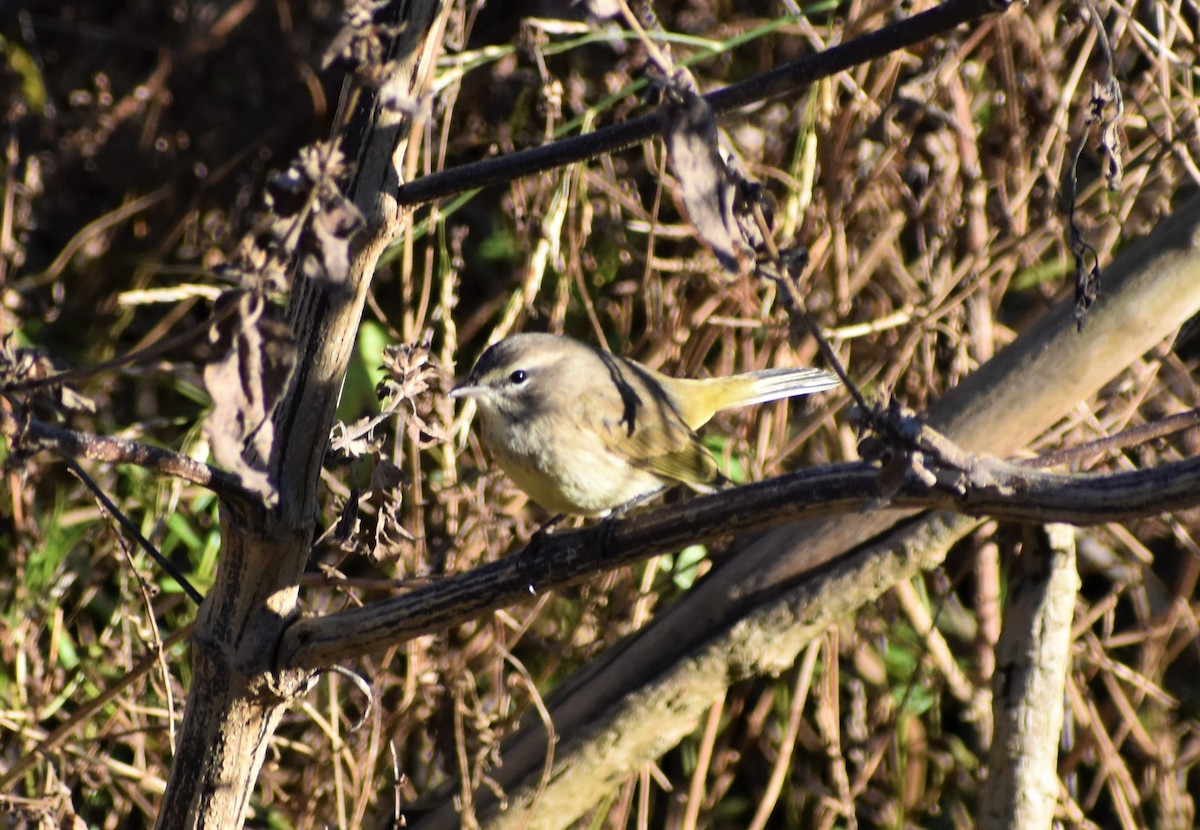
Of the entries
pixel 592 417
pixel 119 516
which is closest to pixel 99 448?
pixel 119 516

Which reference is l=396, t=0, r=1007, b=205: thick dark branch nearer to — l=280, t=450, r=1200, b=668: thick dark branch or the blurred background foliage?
l=280, t=450, r=1200, b=668: thick dark branch

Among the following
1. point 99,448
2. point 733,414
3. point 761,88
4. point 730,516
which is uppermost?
point 733,414

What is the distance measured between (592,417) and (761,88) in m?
1.75

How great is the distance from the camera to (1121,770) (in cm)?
358

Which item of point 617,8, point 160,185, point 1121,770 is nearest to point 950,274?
point 1121,770

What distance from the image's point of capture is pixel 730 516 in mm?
1869

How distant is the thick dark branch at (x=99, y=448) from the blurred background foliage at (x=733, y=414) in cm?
140

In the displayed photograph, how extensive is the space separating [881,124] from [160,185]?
107 inches

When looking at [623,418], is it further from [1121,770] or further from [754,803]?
[1121,770]

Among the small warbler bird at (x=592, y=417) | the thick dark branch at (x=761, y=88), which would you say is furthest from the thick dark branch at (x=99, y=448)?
the small warbler bird at (x=592, y=417)

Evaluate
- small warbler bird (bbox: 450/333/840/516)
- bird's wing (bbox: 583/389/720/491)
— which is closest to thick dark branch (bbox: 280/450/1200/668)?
small warbler bird (bbox: 450/333/840/516)

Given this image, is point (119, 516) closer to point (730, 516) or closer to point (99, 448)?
point (99, 448)

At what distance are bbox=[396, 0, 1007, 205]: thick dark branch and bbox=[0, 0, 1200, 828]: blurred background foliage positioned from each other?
1565 millimetres

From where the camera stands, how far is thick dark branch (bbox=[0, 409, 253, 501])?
1.53 m
